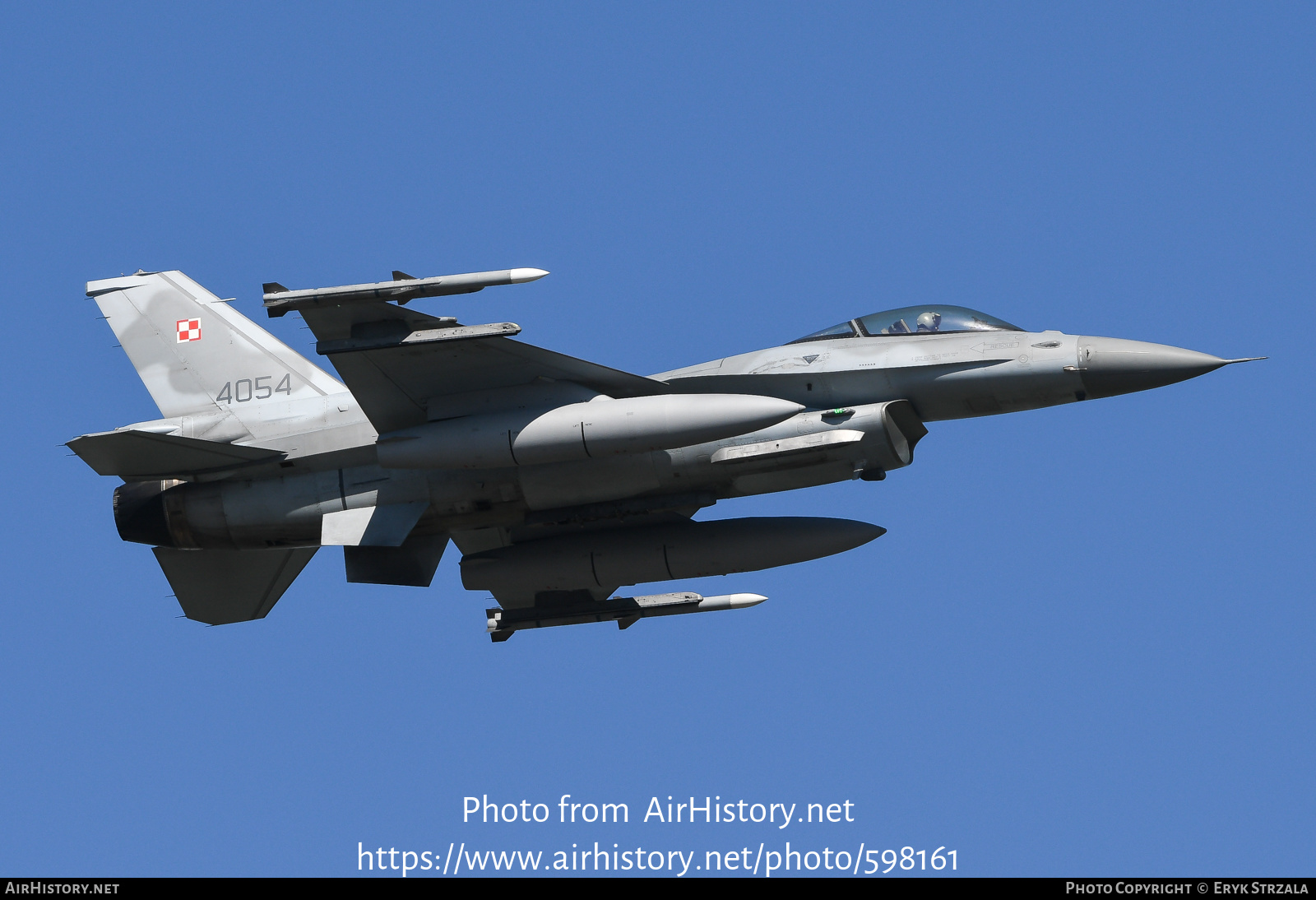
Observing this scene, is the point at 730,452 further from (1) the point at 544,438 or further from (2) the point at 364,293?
(2) the point at 364,293

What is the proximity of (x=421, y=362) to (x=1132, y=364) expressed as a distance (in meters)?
7.11

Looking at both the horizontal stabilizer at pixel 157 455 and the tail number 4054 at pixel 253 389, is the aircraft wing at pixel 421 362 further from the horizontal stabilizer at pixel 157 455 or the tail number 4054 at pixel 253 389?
the tail number 4054 at pixel 253 389

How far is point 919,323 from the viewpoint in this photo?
55.9 ft

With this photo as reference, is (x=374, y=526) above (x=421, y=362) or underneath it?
underneath

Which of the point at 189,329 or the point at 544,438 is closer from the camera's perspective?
the point at 544,438

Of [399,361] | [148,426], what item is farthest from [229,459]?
[399,361]

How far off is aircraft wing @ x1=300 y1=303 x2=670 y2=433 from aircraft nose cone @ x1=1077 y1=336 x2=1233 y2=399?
4285 millimetres

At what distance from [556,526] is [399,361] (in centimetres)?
269

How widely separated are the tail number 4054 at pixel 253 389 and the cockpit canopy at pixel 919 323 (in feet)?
19.7

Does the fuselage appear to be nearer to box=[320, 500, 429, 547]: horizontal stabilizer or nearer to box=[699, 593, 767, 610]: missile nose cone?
box=[320, 500, 429, 547]: horizontal stabilizer

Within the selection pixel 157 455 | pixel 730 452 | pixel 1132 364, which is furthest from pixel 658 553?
pixel 157 455

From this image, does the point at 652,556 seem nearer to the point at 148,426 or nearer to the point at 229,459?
the point at 229,459

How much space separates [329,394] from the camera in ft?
60.8
